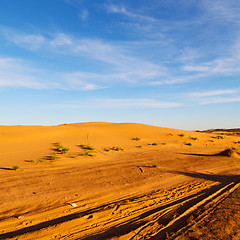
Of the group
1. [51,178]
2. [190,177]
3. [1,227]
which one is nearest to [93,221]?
[1,227]

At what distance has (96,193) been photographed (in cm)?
734

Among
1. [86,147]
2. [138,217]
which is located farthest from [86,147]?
[138,217]

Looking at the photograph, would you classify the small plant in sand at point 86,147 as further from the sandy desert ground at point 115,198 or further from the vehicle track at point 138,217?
the vehicle track at point 138,217

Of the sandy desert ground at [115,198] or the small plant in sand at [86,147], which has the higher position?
the small plant in sand at [86,147]

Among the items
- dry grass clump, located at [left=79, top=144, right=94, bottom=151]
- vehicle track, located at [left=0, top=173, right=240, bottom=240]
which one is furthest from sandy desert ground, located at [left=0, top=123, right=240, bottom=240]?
dry grass clump, located at [left=79, top=144, right=94, bottom=151]

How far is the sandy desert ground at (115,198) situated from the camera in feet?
15.2

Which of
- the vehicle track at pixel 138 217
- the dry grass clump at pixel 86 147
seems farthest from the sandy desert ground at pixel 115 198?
the dry grass clump at pixel 86 147

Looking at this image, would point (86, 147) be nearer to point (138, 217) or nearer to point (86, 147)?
point (86, 147)

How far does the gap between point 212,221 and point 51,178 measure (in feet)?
21.7

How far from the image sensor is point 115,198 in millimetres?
6840

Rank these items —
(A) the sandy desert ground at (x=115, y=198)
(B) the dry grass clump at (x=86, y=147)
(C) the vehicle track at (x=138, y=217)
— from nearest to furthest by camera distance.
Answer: (C) the vehicle track at (x=138, y=217) → (A) the sandy desert ground at (x=115, y=198) → (B) the dry grass clump at (x=86, y=147)

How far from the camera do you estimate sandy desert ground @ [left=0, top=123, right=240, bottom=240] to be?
4.64 metres

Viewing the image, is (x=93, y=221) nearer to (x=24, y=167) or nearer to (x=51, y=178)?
(x=51, y=178)

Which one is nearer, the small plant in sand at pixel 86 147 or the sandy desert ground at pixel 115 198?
Answer: the sandy desert ground at pixel 115 198
